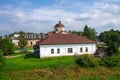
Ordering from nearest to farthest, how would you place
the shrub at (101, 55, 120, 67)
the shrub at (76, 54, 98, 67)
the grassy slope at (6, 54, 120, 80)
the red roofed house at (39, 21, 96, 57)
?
the grassy slope at (6, 54, 120, 80) → the shrub at (76, 54, 98, 67) → the shrub at (101, 55, 120, 67) → the red roofed house at (39, 21, 96, 57)

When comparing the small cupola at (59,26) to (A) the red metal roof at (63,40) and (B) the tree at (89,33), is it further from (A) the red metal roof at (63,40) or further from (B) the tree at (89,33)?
(B) the tree at (89,33)

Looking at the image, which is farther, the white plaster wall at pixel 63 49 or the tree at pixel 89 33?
the tree at pixel 89 33

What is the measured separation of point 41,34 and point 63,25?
26.2 m

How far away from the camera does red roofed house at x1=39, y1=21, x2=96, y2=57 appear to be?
38781 mm

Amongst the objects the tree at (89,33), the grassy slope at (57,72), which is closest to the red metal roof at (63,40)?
the grassy slope at (57,72)

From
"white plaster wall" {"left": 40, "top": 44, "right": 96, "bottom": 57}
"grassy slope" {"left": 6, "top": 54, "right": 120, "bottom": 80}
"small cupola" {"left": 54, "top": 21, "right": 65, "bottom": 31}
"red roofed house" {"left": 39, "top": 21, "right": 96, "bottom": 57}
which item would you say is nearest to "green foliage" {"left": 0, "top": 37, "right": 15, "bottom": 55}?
"red roofed house" {"left": 39, "top": 21, "right": 96, "bottom": 57}

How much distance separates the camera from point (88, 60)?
106 ft

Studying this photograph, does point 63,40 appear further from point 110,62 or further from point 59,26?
point 59,26

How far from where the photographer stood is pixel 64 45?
3966 centimetres

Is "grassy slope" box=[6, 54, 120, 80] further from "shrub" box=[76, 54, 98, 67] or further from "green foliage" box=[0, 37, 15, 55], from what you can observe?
"green foliage" box=[0, 37, 15, 55]

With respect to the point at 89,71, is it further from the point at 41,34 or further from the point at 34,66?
the point at 41,34

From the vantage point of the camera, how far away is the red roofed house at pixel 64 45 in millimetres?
38781

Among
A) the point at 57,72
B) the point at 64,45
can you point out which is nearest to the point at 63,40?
the point at 64,45

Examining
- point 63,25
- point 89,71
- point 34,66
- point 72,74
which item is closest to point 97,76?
point 89,71
